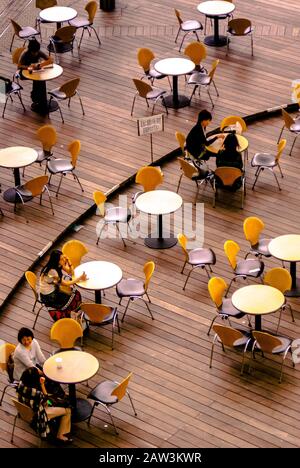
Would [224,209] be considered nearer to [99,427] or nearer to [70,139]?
[70,139]

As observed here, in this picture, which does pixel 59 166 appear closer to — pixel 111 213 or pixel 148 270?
pixel 111 213

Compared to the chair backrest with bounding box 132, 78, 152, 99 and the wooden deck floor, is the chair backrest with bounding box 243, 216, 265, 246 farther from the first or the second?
the chair backrest with bounding box 132, 78, 152, 99

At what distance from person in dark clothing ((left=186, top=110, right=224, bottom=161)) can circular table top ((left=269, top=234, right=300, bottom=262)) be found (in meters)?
2.43

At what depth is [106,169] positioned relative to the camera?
20.0m

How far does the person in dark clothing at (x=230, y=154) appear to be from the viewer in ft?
62.8

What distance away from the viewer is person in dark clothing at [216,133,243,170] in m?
19.2

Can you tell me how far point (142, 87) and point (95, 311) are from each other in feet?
18.5

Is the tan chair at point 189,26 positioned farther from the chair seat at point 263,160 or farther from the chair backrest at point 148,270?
the chair backrest at point 148,270

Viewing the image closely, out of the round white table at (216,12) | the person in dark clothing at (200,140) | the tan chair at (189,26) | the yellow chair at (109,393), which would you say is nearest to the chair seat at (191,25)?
the tan chair at (189,26)

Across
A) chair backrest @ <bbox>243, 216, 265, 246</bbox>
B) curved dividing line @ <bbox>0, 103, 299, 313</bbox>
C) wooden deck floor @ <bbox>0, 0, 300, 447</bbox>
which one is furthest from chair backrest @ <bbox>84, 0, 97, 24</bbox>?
chair backrest @ <bbox>243, 216, 265, 246</bbox>

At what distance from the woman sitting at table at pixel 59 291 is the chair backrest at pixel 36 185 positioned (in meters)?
2.32

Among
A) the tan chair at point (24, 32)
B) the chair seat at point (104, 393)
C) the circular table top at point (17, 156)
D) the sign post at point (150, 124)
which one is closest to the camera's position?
the chair seat at point (104, 393)

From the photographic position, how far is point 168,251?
18484 millimetres

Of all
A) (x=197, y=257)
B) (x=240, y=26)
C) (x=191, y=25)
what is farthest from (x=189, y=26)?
(x=197, y=257)
